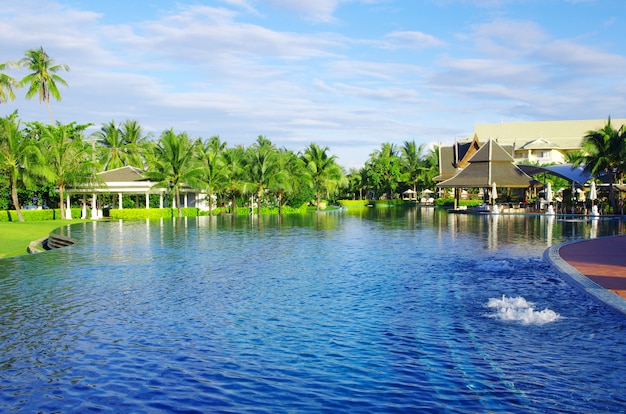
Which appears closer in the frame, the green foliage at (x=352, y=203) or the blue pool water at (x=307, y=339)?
the blue pool water at (x=307, y=339)

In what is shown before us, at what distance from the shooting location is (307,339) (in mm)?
8406

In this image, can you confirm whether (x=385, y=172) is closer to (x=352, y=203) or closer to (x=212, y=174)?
(x=352, y=203)

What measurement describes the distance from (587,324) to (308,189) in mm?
48269

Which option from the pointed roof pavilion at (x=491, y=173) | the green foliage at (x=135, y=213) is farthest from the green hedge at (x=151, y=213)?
the pointed roof pavilion at (x=491, y=173)

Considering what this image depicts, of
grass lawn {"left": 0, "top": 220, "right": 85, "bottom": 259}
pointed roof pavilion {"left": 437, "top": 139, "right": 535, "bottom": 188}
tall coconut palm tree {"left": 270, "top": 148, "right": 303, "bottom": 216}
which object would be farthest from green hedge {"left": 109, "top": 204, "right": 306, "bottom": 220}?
pointed roof pavilion {"left": 437, "top": 139, "right": 535, "bottom": 188}

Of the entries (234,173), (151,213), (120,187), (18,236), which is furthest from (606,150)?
(18,236)

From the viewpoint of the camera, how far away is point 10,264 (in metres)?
17.1

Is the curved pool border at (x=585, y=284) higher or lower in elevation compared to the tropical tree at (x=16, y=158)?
lower

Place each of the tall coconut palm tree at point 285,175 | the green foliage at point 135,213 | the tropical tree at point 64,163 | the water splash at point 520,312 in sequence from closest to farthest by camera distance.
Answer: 1. the water splash at point 520,312
2. the tropical tree at point 64,163
3. the green foliage at point 135,213
4. the tall coconut palm tree at point 285,175

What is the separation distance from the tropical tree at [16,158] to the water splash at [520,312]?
33.7 metres

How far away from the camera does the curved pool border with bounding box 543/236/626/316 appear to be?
30.5ft

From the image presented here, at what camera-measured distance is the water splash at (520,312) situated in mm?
9203

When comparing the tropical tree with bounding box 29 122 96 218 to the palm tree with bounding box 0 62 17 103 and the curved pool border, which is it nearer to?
the palm tree with bounding box 0 62 17 103

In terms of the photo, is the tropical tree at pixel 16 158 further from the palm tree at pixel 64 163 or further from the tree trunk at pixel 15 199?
the palm tree at pixel 64 163
